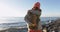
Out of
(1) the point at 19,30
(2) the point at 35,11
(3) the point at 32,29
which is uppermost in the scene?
(2) the point at 35,11

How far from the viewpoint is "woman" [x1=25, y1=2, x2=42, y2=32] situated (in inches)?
207

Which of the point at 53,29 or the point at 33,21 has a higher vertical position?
the point at 33,21

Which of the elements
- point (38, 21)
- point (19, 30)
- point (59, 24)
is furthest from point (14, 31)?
point (38, 21)

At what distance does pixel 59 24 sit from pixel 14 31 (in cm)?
254

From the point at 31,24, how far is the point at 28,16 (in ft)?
0.67

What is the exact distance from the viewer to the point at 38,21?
5445 millimetres

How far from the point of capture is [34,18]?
17.6ft


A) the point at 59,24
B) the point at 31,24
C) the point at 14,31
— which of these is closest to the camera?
the point at 31,24

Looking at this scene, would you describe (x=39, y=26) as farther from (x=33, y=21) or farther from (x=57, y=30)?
(x=57, y=30)

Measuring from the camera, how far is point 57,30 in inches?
431

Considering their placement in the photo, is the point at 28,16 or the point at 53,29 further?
the point at 53,29

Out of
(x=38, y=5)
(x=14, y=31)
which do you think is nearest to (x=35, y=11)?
(x=38, y=5)

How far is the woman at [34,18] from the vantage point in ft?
17.2

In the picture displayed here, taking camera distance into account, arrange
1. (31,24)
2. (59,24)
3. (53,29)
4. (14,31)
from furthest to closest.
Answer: (14,31), (59,24), (53,29), (31,24)
